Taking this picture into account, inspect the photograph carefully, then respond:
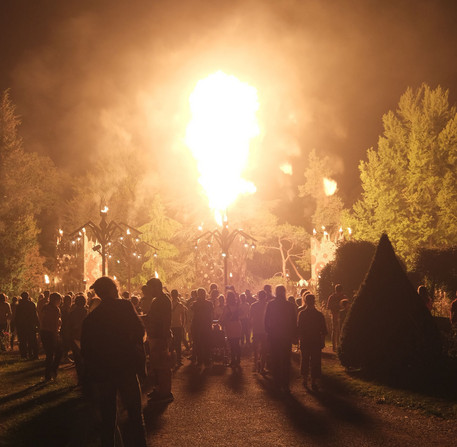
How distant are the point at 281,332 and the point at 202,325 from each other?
3314 millimetres

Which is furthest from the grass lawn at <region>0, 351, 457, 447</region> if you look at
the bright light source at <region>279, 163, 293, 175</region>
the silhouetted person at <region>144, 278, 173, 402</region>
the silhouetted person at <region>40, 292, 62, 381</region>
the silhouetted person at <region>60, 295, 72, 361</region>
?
the bright light source at <region>279, 163, 293, 175</region>

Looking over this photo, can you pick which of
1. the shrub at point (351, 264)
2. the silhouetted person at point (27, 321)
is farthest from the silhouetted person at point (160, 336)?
the shrub at point (351, 264)

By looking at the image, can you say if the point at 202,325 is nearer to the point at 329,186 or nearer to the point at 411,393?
the point at 411,393

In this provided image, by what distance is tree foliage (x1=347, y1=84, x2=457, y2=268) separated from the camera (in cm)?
2858

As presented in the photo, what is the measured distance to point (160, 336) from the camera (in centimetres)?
918

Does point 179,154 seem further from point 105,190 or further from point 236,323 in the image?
point 236,323

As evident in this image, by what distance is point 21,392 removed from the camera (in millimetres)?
10492

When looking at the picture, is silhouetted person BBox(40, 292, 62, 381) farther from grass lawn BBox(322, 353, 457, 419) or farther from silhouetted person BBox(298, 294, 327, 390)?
grass lawn BBox(322, 353, 457, 419)

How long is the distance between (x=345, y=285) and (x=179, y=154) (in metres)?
41.4

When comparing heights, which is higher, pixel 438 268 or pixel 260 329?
pixel 438 268

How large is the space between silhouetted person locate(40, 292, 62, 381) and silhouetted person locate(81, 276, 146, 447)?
675 cm

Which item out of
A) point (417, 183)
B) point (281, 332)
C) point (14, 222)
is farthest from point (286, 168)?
point (281, 332)

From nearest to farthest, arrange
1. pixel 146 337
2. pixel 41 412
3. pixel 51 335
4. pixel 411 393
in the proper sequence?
1. pixel 41 412
2. pixel 411 393
3. pixel 146 337
4. pixel 51 335

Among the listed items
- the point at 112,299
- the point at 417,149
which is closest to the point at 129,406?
the point at 112,299
